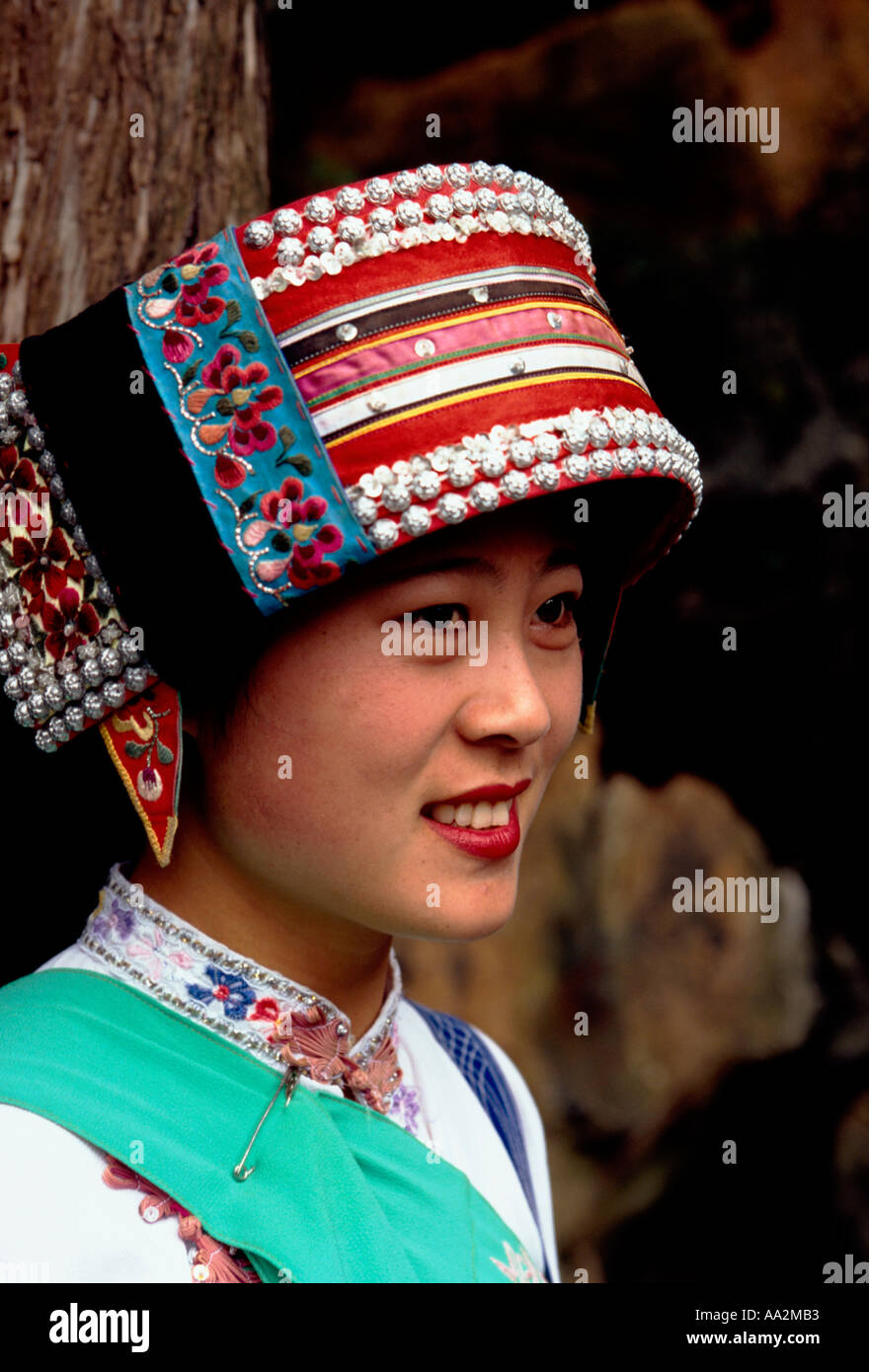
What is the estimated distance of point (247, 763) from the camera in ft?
4.01

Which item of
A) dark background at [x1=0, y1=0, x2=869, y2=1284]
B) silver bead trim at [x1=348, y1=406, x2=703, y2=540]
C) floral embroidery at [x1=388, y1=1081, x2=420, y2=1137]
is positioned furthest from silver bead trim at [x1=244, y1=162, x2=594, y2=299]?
dark background at [x1=0, y1=0, x2=869, y2=1284]

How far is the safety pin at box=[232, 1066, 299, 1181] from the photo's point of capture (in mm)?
1181

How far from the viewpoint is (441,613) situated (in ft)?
3.94

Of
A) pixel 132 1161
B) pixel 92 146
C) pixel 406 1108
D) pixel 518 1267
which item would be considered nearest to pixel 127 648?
pixel 132 1161

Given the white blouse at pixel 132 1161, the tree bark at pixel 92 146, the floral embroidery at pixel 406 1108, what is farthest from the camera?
the tree bark at pixel 92 146

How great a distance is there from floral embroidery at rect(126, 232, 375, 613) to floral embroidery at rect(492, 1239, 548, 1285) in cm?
81

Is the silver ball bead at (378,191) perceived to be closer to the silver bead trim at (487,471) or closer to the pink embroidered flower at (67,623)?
the silver bead trim at (487,471)

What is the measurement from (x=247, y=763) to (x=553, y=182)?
1744 mm

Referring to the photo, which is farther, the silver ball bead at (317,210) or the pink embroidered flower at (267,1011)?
the pink embroidered flower at (267,1011)

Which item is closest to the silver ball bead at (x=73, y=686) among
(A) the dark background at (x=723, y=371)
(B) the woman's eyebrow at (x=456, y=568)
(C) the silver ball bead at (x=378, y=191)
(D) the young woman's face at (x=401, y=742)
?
(D) the young woman's face at (x=401, y=742)

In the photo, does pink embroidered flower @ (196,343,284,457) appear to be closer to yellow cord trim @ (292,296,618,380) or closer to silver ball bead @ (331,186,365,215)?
yellow cord trim @ (292,296,618,380)

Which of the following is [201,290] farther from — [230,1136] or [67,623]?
[230,1136]

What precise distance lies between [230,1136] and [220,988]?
15 cm

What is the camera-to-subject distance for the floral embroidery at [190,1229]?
112 cm
